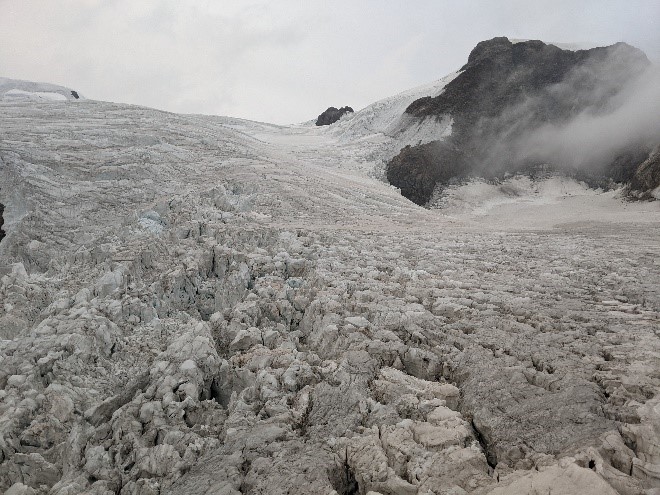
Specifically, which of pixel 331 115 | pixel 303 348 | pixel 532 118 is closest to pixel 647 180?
pixel 532 118

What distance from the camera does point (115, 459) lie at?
621 centimetres

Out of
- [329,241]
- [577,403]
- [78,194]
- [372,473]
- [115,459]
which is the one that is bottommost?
[115,459]

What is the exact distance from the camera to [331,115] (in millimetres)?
55656

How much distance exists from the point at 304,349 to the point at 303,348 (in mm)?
45

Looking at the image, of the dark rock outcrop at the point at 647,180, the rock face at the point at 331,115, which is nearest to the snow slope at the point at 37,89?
the rock face at the point at 331,115

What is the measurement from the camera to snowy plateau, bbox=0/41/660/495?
5285mm

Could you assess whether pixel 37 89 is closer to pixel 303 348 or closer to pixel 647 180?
pixel 303 348

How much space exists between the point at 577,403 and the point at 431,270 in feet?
17.2

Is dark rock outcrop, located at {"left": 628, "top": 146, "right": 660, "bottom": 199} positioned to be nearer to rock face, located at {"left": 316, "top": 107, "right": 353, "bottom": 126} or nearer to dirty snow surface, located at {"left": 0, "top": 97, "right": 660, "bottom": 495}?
dirty snow surface, located at {"left": 0, "top": 97, "right": 660, "bottom": 495}

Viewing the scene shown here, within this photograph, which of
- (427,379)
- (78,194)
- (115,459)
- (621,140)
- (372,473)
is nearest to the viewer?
(372,473)

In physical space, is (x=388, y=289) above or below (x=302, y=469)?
above

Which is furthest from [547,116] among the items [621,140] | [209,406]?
[209,406]

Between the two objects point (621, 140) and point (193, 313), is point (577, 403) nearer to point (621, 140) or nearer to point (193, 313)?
point (193, 313)

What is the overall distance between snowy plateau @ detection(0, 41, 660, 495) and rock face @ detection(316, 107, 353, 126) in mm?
41742
